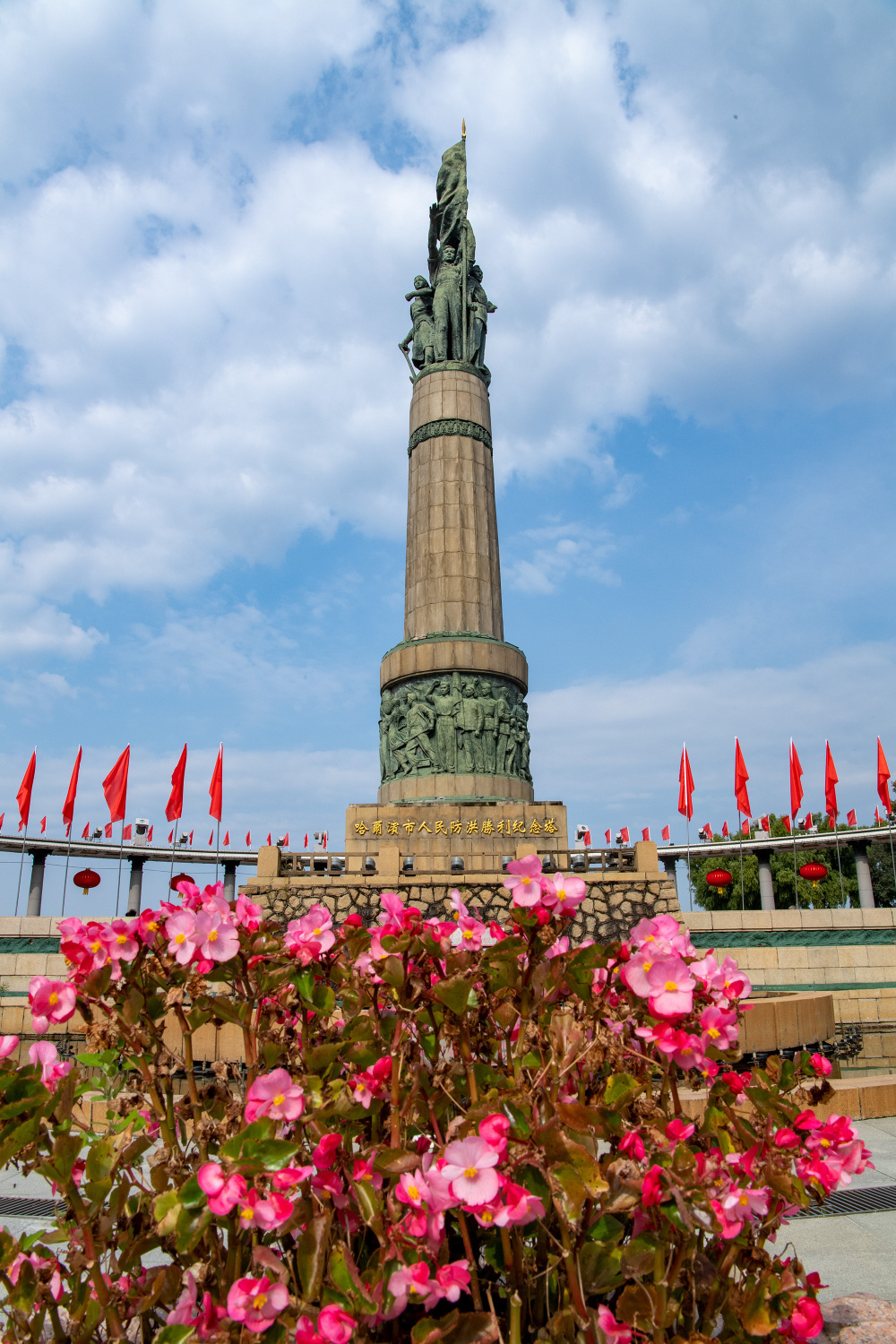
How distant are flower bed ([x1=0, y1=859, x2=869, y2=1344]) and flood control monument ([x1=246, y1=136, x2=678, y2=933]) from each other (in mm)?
11419

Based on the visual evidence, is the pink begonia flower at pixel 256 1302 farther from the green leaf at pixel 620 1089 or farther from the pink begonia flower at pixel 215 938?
the green leaf at pixel 620 1089

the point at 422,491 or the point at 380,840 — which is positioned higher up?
the point at 422,491

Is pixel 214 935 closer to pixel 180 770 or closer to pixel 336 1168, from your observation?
pixel 336 1168

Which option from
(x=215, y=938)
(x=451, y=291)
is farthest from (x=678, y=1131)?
(x=451, y=291)

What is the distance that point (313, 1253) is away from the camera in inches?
57.4

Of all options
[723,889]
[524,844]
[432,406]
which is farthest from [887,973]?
[723,889]

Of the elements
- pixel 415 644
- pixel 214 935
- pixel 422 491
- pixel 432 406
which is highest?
pixel 432 406

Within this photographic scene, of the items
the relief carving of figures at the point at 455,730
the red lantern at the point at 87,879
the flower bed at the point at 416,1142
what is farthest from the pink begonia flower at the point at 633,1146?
the red lantern at the point at 87,879

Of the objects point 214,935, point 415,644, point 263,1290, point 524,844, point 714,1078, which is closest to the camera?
point 263,1290

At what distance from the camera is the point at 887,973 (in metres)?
15.9

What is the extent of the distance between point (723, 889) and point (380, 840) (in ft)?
97.7

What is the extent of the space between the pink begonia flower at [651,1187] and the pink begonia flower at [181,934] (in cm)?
96

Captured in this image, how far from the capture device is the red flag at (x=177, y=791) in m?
19.8

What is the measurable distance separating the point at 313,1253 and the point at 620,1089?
0.67 meters
